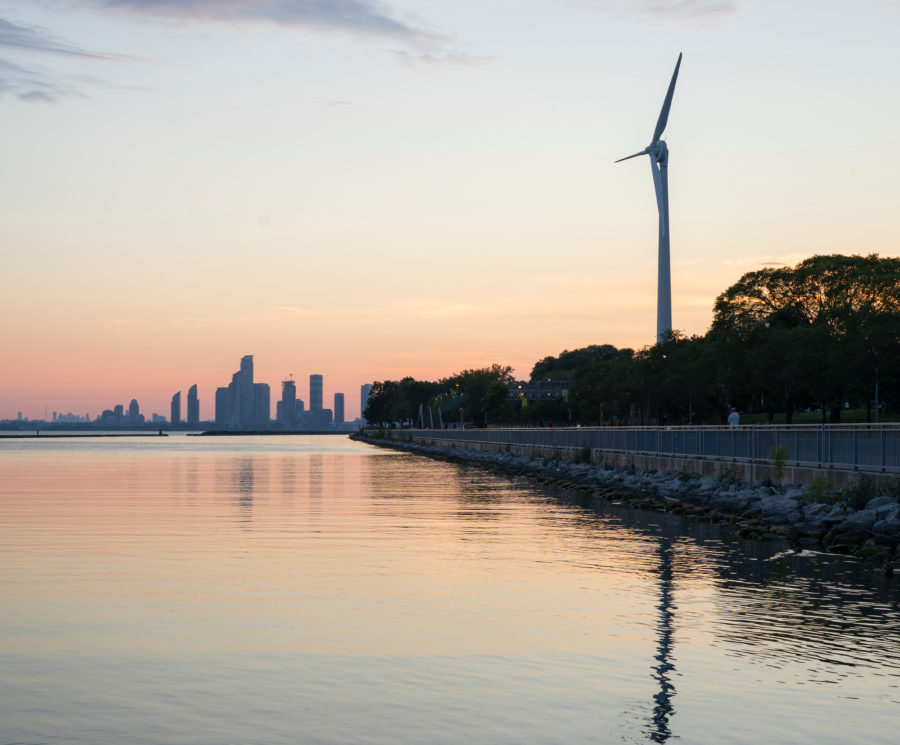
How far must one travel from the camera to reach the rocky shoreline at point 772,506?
2978 centimetres

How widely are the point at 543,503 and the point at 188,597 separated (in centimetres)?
2936

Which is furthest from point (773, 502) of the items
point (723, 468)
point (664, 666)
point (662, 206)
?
A: point (662, 206)

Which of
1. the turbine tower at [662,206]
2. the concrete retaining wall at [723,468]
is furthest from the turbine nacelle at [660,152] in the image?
the concrete retaining wall at [723,468]

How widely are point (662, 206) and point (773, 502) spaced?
83734mm

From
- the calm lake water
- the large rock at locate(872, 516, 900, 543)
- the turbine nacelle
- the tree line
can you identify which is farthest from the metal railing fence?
the turbine nacelle

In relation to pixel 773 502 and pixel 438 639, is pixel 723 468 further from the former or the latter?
pixel 438 639

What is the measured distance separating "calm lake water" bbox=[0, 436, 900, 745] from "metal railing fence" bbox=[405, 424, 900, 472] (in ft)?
17.1

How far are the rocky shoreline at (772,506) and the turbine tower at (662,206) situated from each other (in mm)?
51608

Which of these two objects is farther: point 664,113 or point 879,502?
point 664,113

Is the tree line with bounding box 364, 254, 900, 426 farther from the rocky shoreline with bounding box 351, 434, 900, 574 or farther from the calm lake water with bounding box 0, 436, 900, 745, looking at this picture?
the calm lake water with bounding box 0, 436, 900, 745

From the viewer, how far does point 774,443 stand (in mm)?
44844

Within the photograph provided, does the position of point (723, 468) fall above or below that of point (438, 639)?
above

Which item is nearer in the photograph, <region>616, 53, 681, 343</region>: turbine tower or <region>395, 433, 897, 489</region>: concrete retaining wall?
<region>395, 433, 897, 489</region>: concrete retaining wall

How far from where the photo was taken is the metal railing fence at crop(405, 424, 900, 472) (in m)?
35.3
